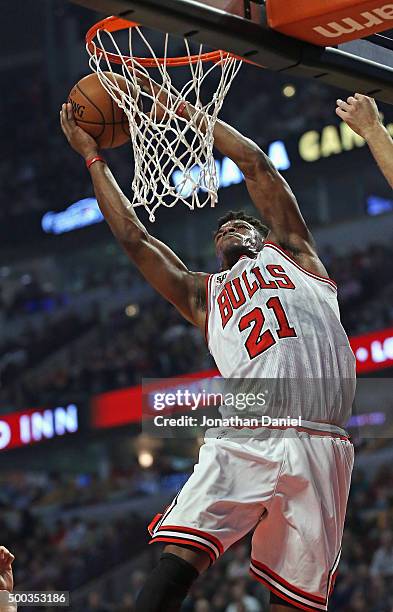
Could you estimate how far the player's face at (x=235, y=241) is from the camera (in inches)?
160

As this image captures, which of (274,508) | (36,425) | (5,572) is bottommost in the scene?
(36,425)

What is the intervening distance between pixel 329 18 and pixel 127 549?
1138cm

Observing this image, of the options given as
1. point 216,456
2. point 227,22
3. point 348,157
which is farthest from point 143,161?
point 348,157

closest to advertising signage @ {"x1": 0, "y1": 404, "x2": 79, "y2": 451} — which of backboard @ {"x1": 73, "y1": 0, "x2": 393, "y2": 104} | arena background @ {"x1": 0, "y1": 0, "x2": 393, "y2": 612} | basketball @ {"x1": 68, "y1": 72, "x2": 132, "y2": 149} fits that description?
arena background @ {"x1": 0, "y1": 0, "x2": 393, "y2": 612}

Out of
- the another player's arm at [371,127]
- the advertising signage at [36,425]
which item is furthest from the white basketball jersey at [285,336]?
the advertising signage at [36,425]

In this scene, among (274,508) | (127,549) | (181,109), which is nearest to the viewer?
(274,508)

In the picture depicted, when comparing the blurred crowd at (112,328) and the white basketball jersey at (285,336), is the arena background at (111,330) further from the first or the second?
the white basketball jersey at (285,336)

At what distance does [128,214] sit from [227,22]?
3.65 ft

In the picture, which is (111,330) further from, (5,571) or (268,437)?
(268,437)

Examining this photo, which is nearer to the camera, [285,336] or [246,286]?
[285,336]

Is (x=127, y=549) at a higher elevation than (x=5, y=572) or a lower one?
lower

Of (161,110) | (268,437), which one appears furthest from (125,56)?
(268,437)

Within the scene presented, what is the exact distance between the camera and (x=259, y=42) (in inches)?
134

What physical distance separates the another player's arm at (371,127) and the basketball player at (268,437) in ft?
1.46
